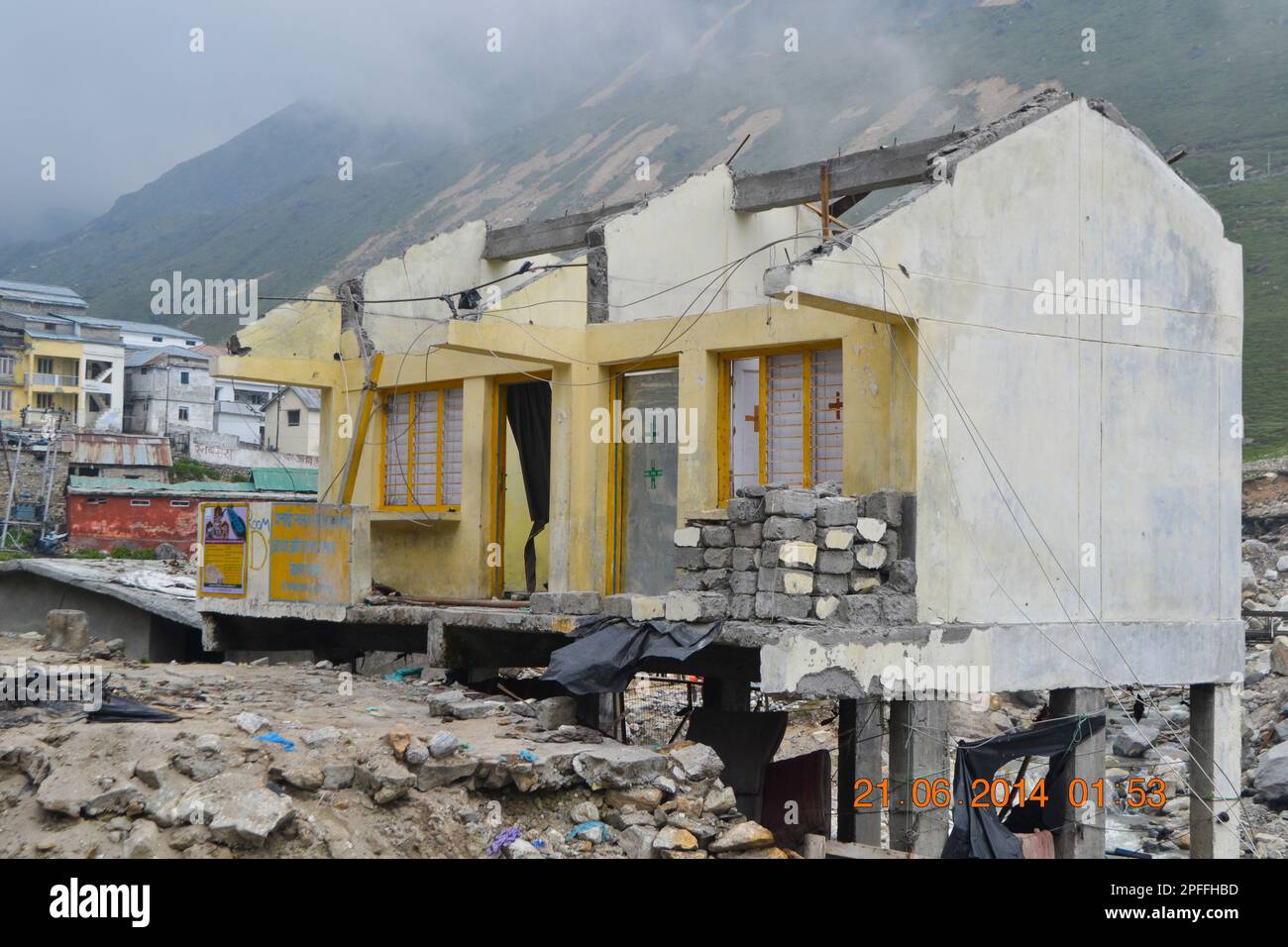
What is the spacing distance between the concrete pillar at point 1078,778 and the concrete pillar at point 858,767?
234cm

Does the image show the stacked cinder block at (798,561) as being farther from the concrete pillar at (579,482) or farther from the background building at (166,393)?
the background building at (166,393)

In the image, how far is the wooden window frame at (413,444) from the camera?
60.1 ft

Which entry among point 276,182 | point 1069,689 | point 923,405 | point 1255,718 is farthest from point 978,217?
point 276,182

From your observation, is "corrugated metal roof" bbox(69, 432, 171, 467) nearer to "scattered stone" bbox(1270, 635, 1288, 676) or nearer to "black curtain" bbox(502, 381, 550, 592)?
"black curtain" bbox(502, 381, 550, 592)

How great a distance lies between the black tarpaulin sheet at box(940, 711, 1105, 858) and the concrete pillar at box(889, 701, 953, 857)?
61 centimetres

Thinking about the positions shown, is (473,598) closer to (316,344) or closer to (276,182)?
(316,344)

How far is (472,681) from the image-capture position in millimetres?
16500

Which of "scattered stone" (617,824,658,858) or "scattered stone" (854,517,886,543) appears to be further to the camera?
"scattered stone" (854,517,886,543)

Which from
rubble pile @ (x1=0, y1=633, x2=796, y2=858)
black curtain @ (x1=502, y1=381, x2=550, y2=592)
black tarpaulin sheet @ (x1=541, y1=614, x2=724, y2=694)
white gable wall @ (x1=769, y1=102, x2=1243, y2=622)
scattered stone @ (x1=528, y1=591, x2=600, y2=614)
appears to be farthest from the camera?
black curtain @ (x1=502, y1=381, x2=550, y2=592)

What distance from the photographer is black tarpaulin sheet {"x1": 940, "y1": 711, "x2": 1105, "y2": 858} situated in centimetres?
1262

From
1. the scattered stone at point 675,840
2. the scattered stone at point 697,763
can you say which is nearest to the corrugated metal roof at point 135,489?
the scattered stone at point 697,763

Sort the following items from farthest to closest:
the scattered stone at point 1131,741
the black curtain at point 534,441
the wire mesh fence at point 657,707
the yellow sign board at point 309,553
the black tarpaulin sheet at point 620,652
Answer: the scattered stone at point 1131,741 → the wire mesh fence at point 657,707 → the black curtain at point 534,441 → the yellow sign board at point 309,553 → the black tarpaulin sheet at point 620,652

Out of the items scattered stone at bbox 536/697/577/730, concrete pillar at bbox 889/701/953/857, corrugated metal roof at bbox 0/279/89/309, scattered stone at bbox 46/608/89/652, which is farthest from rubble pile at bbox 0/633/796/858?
corrugated metal roof at bbox 0/279/89/309

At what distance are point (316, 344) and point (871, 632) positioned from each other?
1049 cm
